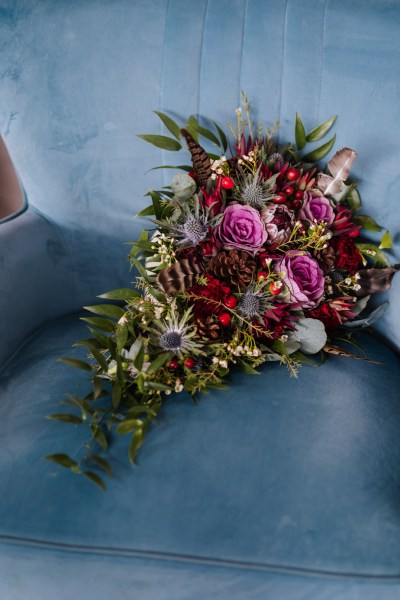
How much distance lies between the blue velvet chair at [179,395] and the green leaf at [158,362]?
0.07 metres

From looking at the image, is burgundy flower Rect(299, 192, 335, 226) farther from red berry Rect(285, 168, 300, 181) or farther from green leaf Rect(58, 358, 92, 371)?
green leaf Rect(58, 358, 92, 371)

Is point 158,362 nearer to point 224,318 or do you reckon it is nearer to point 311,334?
point 224,318

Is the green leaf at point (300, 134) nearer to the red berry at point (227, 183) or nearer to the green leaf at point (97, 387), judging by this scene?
the red berry at point (227, 183)

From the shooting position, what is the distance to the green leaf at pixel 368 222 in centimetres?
80

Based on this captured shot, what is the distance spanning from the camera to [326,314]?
2.51 ft

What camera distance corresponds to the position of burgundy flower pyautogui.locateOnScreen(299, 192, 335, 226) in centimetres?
76

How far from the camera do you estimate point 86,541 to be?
22.5 inches

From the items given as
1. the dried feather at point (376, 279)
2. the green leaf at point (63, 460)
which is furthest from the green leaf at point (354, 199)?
the green leaf at point (63, 460)

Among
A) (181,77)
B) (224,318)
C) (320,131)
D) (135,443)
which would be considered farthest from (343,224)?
(135,443)

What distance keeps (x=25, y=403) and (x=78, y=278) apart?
1.00 feet

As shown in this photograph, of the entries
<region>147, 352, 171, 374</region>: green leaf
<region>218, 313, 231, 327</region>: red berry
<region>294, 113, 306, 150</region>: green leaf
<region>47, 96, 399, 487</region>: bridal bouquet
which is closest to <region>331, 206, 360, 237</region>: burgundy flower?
<region>47, 96, 399, 487</region>: bridal bouquet

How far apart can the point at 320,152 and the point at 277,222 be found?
6.0 inches

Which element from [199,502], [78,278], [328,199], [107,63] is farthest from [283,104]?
[199,502]

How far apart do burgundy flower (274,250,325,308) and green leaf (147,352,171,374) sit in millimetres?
205
